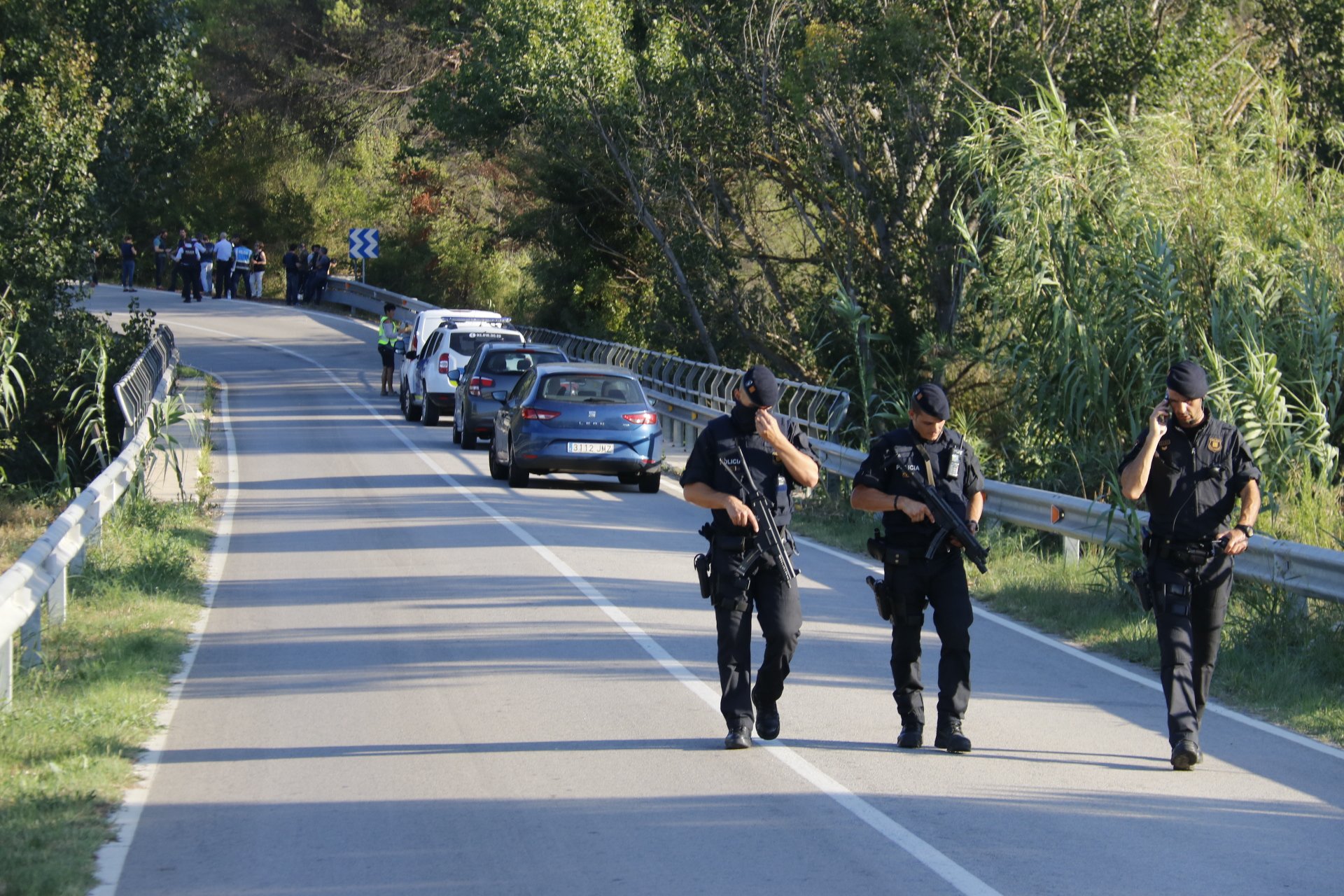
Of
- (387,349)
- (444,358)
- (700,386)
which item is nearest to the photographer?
(700,386)

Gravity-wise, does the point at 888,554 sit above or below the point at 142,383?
above

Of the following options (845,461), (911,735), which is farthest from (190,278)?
(911,735)

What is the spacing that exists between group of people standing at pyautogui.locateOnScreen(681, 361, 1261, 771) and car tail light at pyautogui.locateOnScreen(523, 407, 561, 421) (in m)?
11.3

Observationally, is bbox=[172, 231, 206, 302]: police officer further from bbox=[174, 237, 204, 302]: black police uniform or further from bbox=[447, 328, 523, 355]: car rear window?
bbox=[447, 328, 523, 355]: car rear window

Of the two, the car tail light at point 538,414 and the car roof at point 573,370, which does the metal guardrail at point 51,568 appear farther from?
the car roof at point 573,370

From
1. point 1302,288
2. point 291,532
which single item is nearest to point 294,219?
point 291,532

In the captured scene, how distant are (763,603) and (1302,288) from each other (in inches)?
330

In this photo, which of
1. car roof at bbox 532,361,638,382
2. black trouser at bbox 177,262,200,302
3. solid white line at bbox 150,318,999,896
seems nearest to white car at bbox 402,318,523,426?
car roof at bbox 532,361,638,382

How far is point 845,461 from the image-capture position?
708 inches

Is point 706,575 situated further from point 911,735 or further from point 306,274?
point 306,274

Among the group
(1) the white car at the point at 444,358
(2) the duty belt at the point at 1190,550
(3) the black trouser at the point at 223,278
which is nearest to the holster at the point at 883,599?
(2) the duty belt at the point at 1190,550

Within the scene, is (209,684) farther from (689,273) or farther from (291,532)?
(689,273)

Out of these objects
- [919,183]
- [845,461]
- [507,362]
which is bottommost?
[845,461]

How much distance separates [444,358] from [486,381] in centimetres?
398
